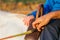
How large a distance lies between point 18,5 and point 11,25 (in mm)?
1069

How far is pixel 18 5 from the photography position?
269 centimetres

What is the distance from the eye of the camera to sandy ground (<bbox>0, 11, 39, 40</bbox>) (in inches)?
60.4

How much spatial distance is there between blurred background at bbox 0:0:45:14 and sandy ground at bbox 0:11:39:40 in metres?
0.75

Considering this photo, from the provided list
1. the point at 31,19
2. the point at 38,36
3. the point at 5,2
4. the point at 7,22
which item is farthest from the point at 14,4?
the point at 38,36

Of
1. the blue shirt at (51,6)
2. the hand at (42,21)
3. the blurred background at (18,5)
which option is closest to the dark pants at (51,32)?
the hand at (42,21)

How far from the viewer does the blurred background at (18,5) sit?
2.63 metres

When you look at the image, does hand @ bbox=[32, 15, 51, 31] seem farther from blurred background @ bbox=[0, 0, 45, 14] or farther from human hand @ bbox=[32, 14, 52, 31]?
blurred background @ bbox=[0, 0, 45, 14]

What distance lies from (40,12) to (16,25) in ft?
1.10

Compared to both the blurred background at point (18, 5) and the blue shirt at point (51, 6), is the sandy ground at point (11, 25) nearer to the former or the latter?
the blue shirt at point (51, 6)

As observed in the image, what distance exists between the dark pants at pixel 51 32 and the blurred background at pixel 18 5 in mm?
1416

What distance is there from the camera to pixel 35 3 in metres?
2.61

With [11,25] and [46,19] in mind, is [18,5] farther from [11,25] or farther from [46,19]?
[46,19]

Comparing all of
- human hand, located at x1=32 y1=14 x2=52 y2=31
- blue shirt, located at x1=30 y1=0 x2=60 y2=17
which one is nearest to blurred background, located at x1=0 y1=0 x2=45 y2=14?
blue shirt, located at x1=30 y1=0 x2=60 y2=17

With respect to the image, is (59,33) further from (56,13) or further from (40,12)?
(40,12)
